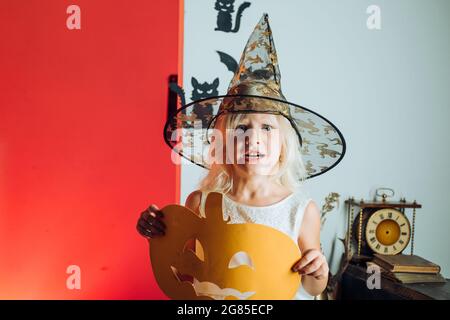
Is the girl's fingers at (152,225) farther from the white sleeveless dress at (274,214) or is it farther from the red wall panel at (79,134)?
the red wall panel at (79,134)

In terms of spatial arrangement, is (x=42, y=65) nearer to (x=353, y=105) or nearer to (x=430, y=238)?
(x=353, y=105)

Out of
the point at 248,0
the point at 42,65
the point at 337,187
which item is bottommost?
the point at 337,187

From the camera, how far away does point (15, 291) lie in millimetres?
1355

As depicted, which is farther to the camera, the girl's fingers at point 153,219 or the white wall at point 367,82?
the white wall at point 367,82

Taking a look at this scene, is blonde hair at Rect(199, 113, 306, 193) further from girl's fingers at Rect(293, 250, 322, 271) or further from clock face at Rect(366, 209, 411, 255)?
clock face at Rect(366, 209, 411, 255)

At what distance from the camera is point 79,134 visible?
1.35m

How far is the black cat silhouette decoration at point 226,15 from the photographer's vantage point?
1376mm

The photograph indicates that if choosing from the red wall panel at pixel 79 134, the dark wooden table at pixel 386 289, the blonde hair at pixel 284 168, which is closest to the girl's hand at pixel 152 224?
the blonde hair at pixel 284 168

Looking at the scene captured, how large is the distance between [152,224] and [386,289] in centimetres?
99

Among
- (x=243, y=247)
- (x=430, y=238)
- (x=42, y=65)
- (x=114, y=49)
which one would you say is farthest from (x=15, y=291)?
(x=430, y=238)

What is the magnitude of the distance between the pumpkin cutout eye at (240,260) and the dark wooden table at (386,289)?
0.82 meters

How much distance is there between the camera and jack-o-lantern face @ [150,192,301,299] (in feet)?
1.80

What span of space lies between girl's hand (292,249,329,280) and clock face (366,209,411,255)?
2.91 feet
